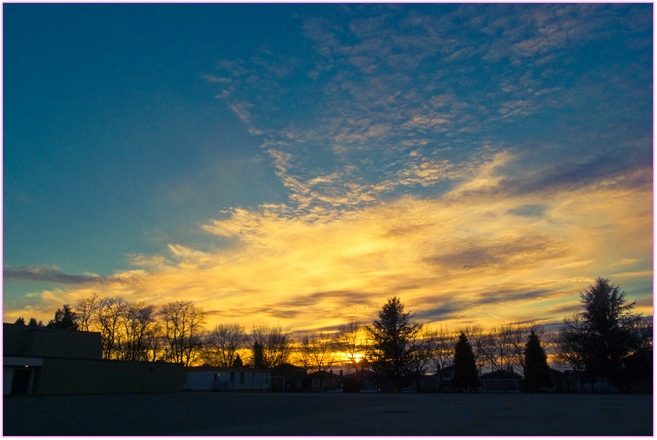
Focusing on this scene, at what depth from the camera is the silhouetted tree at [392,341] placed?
5706 cm

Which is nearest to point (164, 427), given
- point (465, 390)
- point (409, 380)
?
point (409, 380)

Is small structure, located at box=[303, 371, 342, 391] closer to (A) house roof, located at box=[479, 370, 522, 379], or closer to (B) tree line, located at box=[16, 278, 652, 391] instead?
(B) tree line, located at box=[16, 278, 652, 391]

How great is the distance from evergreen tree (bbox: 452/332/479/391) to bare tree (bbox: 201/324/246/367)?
40074mm

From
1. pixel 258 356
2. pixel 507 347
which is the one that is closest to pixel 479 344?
pixel 507 347

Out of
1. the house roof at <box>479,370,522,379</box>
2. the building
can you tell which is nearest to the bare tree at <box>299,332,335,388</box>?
the house roof at <box>479,370,522,379</box>

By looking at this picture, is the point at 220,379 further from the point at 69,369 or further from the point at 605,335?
the point at 605,335

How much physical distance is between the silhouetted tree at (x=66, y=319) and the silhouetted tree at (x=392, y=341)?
131 ft

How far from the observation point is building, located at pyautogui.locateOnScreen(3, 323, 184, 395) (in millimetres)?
34594

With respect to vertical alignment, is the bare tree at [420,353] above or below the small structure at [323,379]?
above

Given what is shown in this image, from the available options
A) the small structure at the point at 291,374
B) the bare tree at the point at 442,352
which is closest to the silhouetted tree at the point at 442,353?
the bare tree at the point at 442,352

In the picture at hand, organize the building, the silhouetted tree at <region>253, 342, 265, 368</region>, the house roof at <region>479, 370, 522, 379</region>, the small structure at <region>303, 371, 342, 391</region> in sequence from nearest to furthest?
the building → the house roof at <region>479, 370, 522, 379</region> → the small structure at <region>303, 371, 342, 391</region> → the silhouetted tree at <region>253, 342, 265, 368</region>

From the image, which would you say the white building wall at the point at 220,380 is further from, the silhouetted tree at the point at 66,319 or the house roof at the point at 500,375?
the house roof at the point at 500,375

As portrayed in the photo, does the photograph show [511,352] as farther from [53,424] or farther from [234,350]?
[53,424]

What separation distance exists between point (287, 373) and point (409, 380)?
32.6 meters
